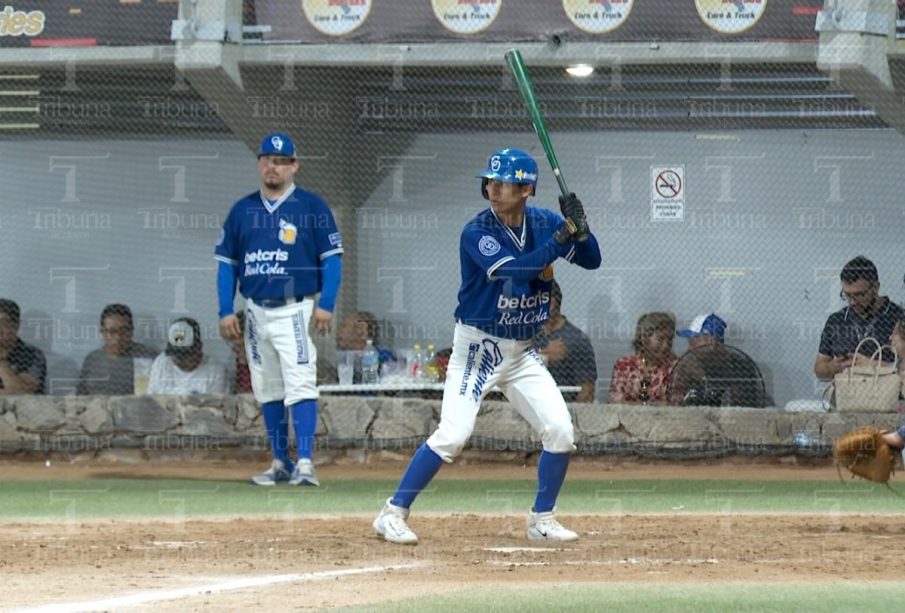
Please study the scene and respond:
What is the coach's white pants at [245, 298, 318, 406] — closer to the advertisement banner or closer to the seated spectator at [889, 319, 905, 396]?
the advertisement banner

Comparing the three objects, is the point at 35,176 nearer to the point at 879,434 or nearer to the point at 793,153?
the point at 793,153

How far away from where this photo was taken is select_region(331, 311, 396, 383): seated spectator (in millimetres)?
11719

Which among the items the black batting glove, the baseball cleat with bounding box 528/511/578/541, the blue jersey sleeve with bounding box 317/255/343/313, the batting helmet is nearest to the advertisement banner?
the blue jersey sleeve with bounding box 317/255/343/313

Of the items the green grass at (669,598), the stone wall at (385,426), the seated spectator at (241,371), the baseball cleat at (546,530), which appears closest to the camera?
the green grass at (669,598)

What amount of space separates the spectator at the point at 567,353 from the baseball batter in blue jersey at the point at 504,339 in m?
4.05

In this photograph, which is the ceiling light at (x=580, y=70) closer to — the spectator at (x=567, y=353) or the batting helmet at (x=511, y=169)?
the spectator at (x=567, y=353)

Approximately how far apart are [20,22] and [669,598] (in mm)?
7782

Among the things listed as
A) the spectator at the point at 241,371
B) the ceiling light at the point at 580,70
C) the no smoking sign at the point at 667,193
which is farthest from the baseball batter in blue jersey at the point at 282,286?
the no smoking sign at the point at 667,193

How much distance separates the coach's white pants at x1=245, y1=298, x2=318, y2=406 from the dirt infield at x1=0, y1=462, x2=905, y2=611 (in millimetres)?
1652

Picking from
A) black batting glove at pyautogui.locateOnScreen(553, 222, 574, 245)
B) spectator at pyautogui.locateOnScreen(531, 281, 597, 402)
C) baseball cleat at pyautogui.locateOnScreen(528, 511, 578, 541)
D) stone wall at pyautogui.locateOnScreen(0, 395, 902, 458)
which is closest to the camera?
black batting glove at pyautogui.locateOnScreen(553, 222, 574, 245)

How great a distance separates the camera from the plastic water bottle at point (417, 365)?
38.3 feet

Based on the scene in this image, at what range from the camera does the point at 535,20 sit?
36.2 feet

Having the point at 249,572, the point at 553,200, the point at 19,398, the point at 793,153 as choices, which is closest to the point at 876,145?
the point at 793,153

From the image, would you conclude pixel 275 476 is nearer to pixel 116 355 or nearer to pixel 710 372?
pixel 116 355
